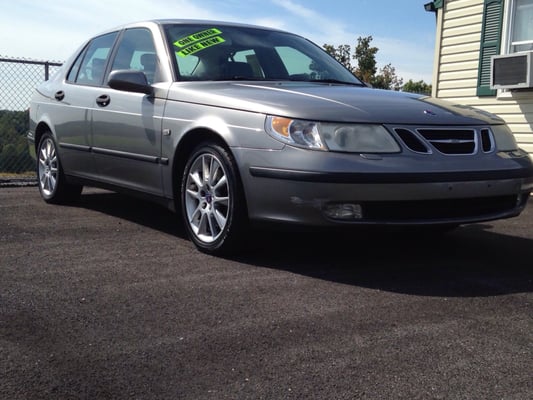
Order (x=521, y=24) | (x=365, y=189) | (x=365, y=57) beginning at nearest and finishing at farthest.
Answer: (x=365, y=189) < (x=521, y=24) < (x=365, y=57)

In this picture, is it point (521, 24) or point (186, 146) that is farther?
point (521, 24)

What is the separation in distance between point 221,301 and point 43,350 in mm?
939

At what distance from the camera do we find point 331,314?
314 centimetres

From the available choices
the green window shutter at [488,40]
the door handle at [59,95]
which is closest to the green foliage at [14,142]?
the door handle at [59,95]

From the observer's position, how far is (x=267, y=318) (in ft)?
10.1

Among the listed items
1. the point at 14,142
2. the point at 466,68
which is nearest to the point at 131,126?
the point at 14,142

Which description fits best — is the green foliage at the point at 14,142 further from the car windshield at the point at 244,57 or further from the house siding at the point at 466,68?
the house siding at the point at 466,68

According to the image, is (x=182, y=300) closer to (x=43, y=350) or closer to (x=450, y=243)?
(x=43, y=350)

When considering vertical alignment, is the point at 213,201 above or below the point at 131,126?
below

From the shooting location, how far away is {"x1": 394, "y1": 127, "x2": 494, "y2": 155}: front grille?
3.89 metres

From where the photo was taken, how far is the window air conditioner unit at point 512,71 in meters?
8.59

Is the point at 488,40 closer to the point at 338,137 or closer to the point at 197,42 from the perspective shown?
the point at 197,42

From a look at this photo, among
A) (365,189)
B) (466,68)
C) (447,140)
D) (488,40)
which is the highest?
(488,40)

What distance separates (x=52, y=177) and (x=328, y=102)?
344 centimetres
